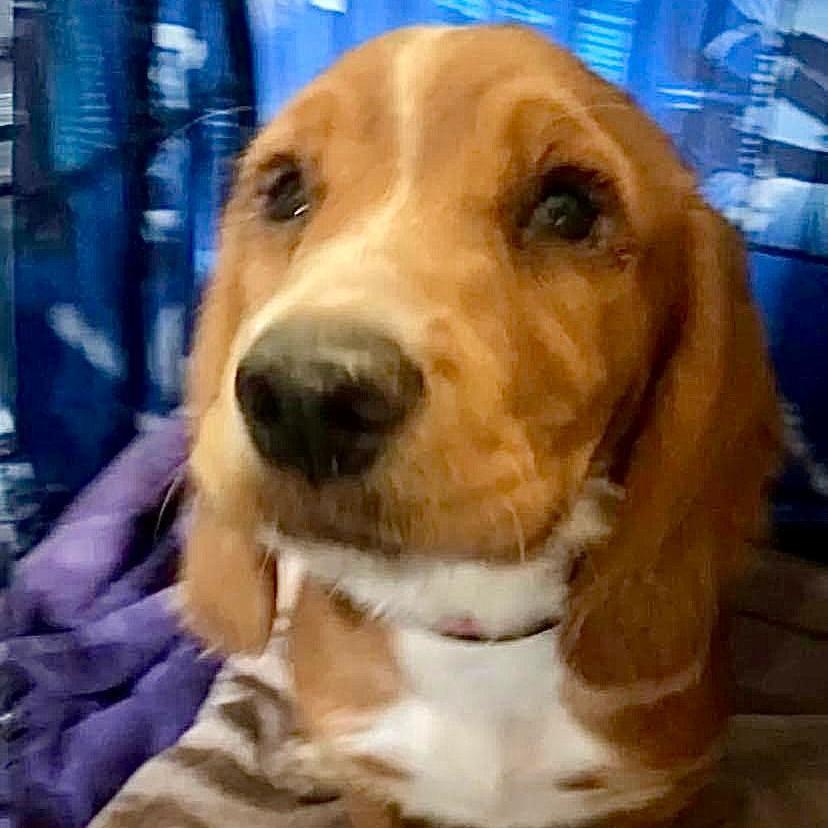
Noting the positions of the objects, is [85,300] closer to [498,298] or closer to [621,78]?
[621,78]

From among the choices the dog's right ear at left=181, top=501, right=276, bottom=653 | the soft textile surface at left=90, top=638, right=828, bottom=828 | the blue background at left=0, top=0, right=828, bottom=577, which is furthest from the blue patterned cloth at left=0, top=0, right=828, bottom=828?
the dog's right ear at left=181, top=501, right=276, bottom=653

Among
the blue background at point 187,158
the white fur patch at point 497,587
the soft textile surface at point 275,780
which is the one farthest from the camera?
the blue background at point 187,158

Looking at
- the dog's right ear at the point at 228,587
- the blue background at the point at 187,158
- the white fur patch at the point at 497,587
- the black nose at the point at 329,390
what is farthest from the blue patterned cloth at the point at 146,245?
the black nose at the point at 329,390

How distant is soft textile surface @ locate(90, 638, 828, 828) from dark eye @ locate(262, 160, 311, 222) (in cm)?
67

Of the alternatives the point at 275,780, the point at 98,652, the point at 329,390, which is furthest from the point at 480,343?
the point at 98,652

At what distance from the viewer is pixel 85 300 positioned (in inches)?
80.4

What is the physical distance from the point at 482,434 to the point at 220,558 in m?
0.46

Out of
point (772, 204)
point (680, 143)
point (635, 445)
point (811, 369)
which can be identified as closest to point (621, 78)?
point (680, 143)

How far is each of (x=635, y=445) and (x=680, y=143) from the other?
608 mm

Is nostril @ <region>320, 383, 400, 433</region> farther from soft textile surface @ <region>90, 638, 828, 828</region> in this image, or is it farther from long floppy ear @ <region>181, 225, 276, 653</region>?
soft textile surface @ <region>90, 638, 828, 828</region>

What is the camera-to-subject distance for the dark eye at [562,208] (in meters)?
1.12

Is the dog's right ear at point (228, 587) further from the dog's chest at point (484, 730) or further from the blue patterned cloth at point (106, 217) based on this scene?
the blue patterned cloth at point (106, 217)

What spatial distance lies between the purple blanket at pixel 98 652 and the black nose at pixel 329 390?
87cm

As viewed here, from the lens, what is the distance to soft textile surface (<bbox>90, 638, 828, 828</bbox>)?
1.59m
